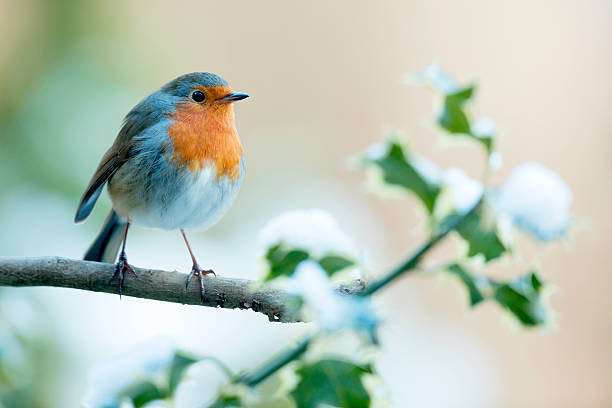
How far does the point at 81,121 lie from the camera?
10.0ft

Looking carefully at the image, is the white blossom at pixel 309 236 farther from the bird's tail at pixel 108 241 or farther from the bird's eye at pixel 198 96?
the bird's tail at pixel 108 241

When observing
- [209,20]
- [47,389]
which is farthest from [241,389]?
[209,20]

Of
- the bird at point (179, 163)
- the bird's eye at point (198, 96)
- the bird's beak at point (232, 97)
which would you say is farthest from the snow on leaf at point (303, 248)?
the bird's eye at point (198, 96)

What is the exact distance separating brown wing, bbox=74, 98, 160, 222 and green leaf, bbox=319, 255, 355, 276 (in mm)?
1989

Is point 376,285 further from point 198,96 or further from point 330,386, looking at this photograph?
point 198,96

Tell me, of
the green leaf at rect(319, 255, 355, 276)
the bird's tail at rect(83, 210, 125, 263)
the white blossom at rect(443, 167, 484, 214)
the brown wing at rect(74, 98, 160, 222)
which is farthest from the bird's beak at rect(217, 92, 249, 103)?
the green leaf at rect(319, 255, 355, 276)

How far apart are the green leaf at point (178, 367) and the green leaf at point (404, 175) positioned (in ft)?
0.76

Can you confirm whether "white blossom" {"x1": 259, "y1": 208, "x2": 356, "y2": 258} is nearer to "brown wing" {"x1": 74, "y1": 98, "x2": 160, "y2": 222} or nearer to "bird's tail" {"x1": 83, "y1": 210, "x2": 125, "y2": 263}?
"brown wing" {"x1": 74, "y1": 98, "x2": 160, "y2": 222}

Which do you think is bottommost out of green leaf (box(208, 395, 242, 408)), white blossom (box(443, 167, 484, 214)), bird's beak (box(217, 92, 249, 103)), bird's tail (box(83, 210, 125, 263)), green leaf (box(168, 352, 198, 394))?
bird's tail (box(83, 210, 125, 263))

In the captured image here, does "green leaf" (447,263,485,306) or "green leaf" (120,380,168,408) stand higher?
"green leaf" (447,263,485,306)

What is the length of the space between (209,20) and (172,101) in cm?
217

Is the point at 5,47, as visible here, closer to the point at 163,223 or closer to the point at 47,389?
the point at 163,223

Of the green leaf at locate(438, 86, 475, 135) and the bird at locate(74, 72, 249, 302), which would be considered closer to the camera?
the green leaf at locate(438, 86, 475, 135)

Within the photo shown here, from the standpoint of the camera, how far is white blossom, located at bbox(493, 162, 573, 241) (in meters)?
0.50
